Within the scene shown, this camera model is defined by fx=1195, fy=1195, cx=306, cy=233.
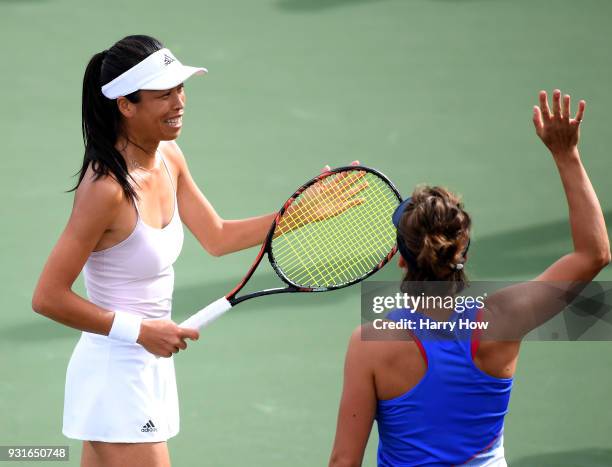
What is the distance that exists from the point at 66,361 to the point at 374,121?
265 cm

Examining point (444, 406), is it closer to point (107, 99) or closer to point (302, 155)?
point (107, 99)

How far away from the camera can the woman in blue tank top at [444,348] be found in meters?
2.44

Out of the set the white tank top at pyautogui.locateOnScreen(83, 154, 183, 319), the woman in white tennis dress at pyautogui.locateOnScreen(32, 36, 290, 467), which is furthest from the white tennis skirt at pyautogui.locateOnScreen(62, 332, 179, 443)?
the white tank top at pyautogui.locateOnScreen(83, 154, 183, 319)

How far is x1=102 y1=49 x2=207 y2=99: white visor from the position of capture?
324 cm

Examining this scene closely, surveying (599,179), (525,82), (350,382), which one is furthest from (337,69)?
(350,382)

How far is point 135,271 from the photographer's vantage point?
127 inches

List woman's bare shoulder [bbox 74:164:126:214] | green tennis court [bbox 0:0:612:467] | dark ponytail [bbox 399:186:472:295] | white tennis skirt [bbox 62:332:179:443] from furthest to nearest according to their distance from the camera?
green tennis court [bbox 0:0:612:467] < white tennis skirt [bbox 62:332:179:443] < woman's bare shoulder [bbox 74:164:126:214] < dark ponytail [bbox 399:186:472:295]

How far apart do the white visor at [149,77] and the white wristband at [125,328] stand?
60 centimetres

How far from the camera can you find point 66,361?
4.88 meters

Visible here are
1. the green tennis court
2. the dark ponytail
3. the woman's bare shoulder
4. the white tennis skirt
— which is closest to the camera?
the dark ponytail

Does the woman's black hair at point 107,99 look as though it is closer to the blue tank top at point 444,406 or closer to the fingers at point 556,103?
the blue tank top at point 444,406

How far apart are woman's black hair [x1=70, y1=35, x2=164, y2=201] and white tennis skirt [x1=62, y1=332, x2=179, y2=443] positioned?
1.41 feet

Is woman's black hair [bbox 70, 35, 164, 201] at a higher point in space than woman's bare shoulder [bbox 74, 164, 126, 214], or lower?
higher

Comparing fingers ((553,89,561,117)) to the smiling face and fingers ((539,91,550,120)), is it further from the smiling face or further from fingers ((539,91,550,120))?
the smiling face
